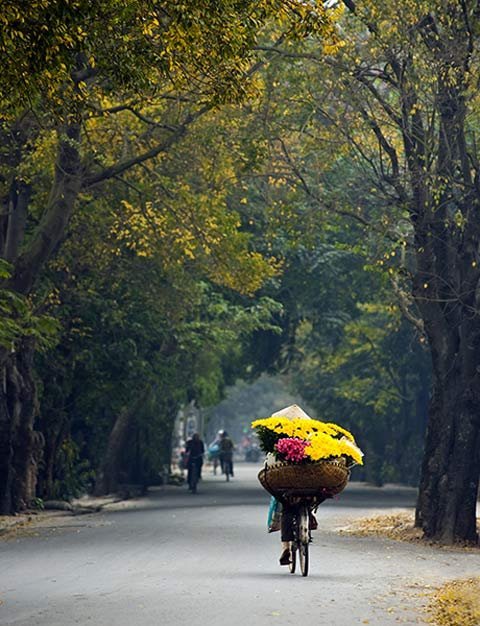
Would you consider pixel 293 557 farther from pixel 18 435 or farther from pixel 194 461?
pixel 194 461

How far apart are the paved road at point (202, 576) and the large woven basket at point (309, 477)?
0.98 meters

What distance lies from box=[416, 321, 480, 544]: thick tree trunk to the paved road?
1504 mm

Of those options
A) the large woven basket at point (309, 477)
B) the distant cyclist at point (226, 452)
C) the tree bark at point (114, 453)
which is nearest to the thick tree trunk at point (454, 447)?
the large woven basket at point (309, 477)

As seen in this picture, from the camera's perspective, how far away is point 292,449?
15.6m

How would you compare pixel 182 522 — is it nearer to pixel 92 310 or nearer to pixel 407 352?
pixel 92 310

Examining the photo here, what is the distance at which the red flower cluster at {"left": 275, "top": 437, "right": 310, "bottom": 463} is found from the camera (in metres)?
15.6

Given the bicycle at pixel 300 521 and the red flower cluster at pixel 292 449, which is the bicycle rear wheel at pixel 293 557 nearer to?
the bicycle at pixel 300 521

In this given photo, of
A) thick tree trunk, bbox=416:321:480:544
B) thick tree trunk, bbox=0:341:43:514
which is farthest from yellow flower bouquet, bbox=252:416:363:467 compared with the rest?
thick tree trunk, bbox=0:341:43:514

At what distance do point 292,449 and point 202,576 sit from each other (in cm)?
175

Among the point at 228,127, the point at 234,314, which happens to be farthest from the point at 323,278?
the point at 228,127

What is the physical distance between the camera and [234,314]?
38500 millimetres

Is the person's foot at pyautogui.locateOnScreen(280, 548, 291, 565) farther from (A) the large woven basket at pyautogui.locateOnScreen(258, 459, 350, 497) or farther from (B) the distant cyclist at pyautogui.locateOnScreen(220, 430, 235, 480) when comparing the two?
(B) the distant cyclist at pyautogui.locateOnScreen(220, 430, 235, 480)

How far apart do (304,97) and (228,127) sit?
7.19 feet

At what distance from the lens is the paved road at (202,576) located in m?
11.6
